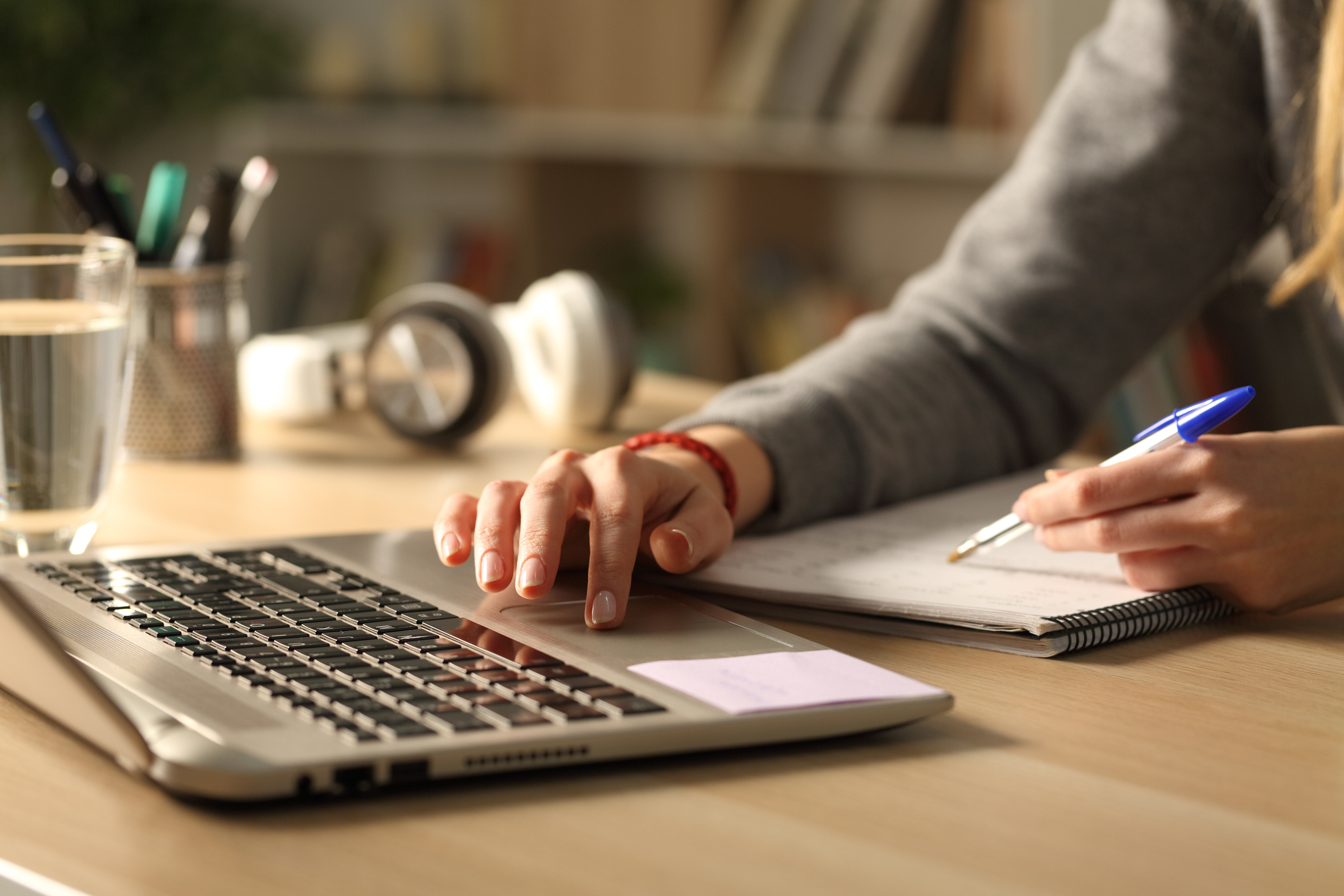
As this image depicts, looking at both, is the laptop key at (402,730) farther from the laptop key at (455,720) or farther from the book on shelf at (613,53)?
the book on shelf at (613,53)

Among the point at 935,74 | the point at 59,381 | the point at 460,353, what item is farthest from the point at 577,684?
the point at 935,74

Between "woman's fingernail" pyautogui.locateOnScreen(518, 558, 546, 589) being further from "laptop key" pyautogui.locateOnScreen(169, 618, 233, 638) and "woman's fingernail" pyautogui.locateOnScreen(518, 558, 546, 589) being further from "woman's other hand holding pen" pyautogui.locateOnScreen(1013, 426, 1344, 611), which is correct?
"woman's other hand holding pen" pyautogui.locateOnScreen(1013, 426, 1344, 611)

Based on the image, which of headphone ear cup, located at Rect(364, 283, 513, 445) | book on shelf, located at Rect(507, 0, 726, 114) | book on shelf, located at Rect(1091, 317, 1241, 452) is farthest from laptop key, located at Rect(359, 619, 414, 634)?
book on shelf, located at Rect(507, 0, 726, 114)

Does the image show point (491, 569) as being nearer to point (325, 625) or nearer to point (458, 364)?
point (325, 625)

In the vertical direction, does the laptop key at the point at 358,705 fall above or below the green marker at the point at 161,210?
below

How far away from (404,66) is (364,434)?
2.00 meters

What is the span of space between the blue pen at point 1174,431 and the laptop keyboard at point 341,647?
26 cm

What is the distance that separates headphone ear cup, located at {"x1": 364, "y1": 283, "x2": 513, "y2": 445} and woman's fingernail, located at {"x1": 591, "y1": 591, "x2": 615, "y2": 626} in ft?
1.55

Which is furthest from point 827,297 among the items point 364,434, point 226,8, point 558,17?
point 364,434

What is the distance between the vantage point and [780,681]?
0.48 m

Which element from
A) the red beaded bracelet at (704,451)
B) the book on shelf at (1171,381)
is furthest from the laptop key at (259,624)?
the book on shelf at (1171,381)

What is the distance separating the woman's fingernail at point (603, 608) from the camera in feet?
1.78

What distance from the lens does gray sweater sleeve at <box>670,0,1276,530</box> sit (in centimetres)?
93

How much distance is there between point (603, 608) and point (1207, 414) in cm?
27
